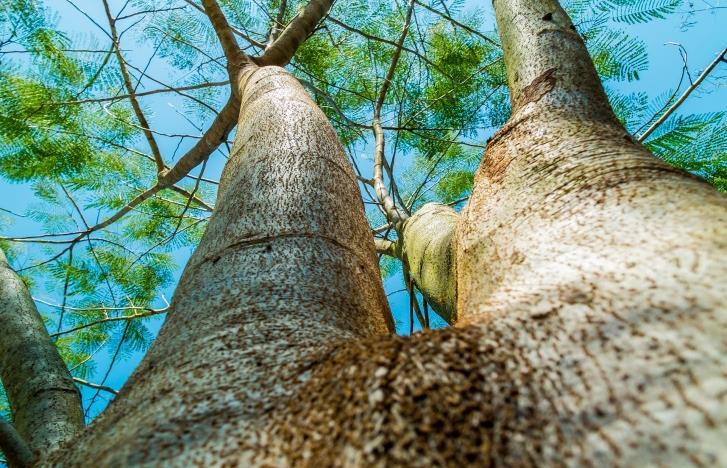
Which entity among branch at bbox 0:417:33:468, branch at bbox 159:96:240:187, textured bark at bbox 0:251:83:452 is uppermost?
branch at bbox 159:96:240:187

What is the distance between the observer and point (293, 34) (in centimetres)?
229

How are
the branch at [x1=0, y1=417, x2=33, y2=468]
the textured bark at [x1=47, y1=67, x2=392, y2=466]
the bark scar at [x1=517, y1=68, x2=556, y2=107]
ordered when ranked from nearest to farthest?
the textured bark at [x1=47, y1=67, x2=392, y2=466] → the branch at [x1=0, y1=417, x2=33, y2=468] → the bark scar at [x1=517, y1=68, x2=556, y2=107]

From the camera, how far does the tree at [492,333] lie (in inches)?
12.9

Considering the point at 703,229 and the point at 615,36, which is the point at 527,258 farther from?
the point at 615,36

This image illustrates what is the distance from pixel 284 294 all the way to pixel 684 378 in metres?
0.51

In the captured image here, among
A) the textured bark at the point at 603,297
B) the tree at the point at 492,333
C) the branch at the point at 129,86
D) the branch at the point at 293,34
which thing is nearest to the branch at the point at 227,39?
the branch at the point at 293,34

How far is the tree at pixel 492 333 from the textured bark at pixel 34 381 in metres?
0.55

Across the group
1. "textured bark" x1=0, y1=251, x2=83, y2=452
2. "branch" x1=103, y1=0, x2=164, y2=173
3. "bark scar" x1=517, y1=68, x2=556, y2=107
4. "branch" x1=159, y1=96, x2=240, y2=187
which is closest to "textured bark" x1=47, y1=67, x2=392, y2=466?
"bark scar" x1=517, y1=68, x2=556, y2=107

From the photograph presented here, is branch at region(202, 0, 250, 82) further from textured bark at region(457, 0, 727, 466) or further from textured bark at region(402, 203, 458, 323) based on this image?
textured bark at region(457, 0, 727, 466)

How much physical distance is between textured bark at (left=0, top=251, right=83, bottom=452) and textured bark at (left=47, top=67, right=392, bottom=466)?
0.62 metres

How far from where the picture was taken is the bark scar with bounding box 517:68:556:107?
91 cm

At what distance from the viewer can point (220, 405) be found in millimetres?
451

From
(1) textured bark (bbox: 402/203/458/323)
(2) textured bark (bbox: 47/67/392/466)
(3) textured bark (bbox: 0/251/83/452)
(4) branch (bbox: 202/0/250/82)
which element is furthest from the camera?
(4) branch (bbox: 202/0/250/82)

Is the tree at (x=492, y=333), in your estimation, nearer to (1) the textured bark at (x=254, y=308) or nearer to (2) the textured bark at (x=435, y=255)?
(1) the textured bark at (x=254, y=308)
